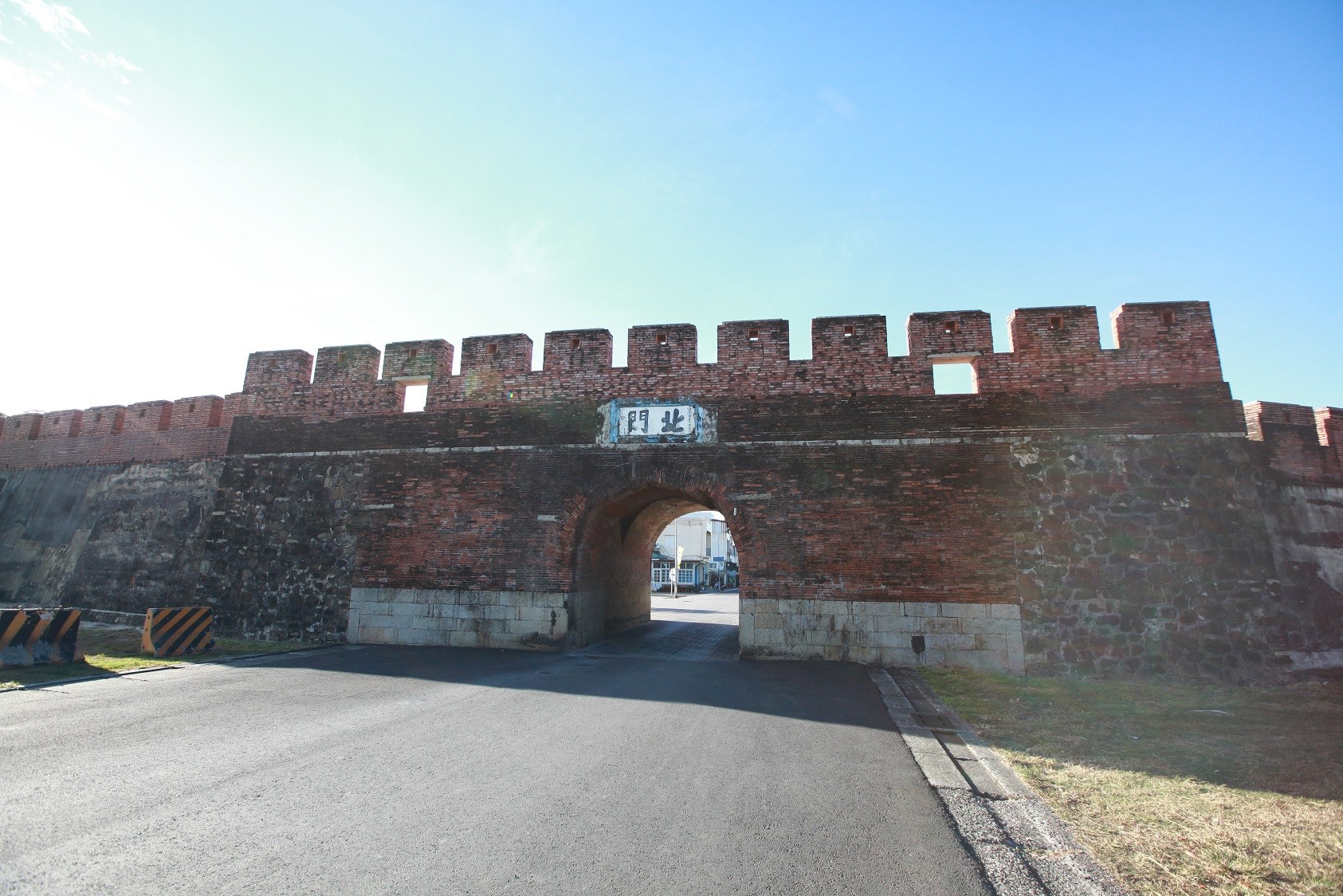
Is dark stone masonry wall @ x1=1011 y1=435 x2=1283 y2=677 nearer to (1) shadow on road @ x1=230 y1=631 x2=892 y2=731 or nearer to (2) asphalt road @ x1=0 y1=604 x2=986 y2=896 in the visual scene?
(1) shadow on road @ x1=230 y1=631 x2=892 y2=731

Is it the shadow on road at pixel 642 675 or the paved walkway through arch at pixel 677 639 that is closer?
the shadow on road at pixel 642 675

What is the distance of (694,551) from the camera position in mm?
48281

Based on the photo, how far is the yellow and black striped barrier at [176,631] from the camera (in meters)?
9.70

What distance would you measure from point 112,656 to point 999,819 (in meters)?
12.0

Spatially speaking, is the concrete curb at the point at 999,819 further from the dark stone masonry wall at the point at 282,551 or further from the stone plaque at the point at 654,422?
the dark stone masonry wall at the point at 282,551

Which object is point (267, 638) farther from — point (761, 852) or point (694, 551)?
point (694, 551)

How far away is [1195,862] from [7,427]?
971 inches

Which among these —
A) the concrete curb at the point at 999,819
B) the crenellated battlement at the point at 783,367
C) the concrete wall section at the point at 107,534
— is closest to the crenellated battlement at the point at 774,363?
the crenellated battlement at the point at 783,367

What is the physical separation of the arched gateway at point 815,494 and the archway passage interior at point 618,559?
0.13 m

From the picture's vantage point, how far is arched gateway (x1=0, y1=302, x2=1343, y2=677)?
9.48 m

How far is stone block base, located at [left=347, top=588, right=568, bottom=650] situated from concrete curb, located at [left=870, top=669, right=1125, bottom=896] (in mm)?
6465

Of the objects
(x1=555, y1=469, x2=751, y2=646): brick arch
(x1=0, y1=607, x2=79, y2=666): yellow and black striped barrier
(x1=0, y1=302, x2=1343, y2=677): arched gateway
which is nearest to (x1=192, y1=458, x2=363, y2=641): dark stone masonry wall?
(x1=0, y1=302, x2=1343, y2=677): arched gateway

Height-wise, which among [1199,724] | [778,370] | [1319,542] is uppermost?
[778,370]

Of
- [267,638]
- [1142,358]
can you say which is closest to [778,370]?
[1142,358]
